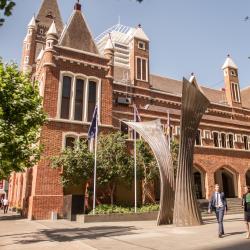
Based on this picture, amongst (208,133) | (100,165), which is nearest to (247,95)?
(208,133)

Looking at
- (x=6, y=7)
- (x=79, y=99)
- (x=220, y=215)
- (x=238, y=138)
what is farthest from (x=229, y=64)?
(x=6, y=7)

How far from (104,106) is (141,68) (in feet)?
32.3

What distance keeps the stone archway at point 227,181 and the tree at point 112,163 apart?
1439 cm

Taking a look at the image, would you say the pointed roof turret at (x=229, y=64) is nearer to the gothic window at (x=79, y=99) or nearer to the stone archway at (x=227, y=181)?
the stone archway at (x=227, y=181)

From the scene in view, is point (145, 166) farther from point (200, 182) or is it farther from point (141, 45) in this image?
point (141, 45)

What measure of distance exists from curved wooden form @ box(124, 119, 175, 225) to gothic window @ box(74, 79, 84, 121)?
656cm

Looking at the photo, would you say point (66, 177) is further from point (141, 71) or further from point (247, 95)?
point (247, 95)

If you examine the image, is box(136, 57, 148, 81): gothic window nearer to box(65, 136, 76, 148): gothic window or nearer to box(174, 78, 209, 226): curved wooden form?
box(65, 136, 76, 148): gothic window

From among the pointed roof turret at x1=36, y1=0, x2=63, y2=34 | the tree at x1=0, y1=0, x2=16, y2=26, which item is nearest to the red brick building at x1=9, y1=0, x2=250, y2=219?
the pointed roof turret at x1=36, y1=0, x2=63, y2=34

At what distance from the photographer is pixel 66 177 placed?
1917 centimetres

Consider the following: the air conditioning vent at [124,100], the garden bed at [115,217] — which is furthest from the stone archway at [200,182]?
the garden bed at [115,217]

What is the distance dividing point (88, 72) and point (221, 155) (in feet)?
50.4

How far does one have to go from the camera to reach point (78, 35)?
25.3 metres

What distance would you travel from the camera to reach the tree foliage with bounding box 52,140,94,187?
1855cm
